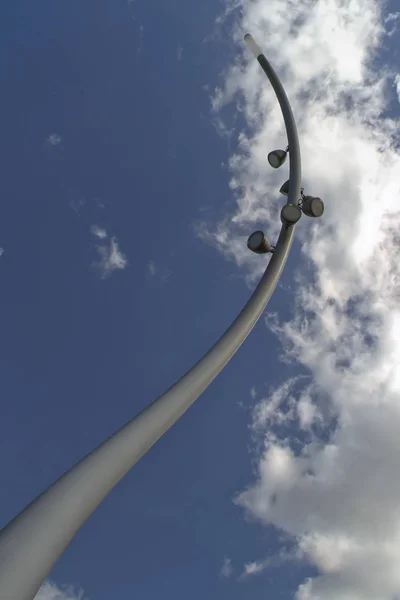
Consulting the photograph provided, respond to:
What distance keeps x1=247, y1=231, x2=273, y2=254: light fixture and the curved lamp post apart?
2849 mm

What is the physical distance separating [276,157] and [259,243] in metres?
3.32

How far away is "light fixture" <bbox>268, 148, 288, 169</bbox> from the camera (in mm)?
14672

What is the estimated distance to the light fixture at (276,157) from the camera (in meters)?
14.7

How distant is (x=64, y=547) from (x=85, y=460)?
42.3 inches

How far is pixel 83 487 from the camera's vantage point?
21.6ft

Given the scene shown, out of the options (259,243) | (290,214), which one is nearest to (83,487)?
(259,243)

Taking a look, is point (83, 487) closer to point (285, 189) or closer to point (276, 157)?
point (285, 189)

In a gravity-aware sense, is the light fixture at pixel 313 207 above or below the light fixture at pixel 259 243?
above

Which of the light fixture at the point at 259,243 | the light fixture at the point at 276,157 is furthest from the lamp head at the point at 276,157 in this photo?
the light fixture at the point at 259,243

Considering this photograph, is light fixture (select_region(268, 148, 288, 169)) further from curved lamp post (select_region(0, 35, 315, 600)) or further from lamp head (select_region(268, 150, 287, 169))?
curved lamp post (select_region(0, 35, 315, 600))

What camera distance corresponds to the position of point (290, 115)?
15.2 meters

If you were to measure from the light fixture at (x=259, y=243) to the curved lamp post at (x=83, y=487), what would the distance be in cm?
285

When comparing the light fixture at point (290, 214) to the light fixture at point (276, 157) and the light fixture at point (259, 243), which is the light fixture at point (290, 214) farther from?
the light fixture at point (276, 157)

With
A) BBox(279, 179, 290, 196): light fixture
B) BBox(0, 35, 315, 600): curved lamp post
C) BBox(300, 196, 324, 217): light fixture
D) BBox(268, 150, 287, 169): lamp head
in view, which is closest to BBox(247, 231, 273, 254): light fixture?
BBox(300, 196, 324, 217): light fixture
